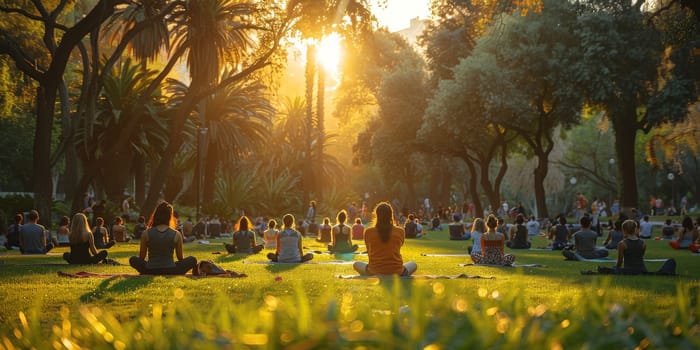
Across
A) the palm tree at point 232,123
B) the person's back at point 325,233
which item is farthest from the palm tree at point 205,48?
the palm tree at point 232,123

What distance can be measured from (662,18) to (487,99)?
55.7ft

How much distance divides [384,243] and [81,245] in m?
7.30

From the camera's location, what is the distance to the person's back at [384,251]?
50.4 ft

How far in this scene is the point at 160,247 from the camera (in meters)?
15.4

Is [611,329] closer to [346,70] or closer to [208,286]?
[208,286]

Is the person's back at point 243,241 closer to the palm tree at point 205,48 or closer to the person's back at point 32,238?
the person's back at point 32,238

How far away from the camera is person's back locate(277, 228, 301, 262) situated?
2062 cm

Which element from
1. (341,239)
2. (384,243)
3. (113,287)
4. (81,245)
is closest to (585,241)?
(341,239)

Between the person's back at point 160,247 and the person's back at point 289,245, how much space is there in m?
5.25

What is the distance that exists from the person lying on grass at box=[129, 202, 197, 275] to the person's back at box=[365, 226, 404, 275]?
329 centimetres

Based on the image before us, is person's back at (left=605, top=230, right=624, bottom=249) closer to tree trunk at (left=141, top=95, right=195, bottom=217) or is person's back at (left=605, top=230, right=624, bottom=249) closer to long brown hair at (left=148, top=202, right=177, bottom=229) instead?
tree trunk at (left=141, top=95, right=195, bottom=217)

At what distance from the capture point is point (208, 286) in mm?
13508

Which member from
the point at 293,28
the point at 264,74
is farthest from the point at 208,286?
the point at 264,74

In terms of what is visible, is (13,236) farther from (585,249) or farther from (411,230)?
(411,230)
